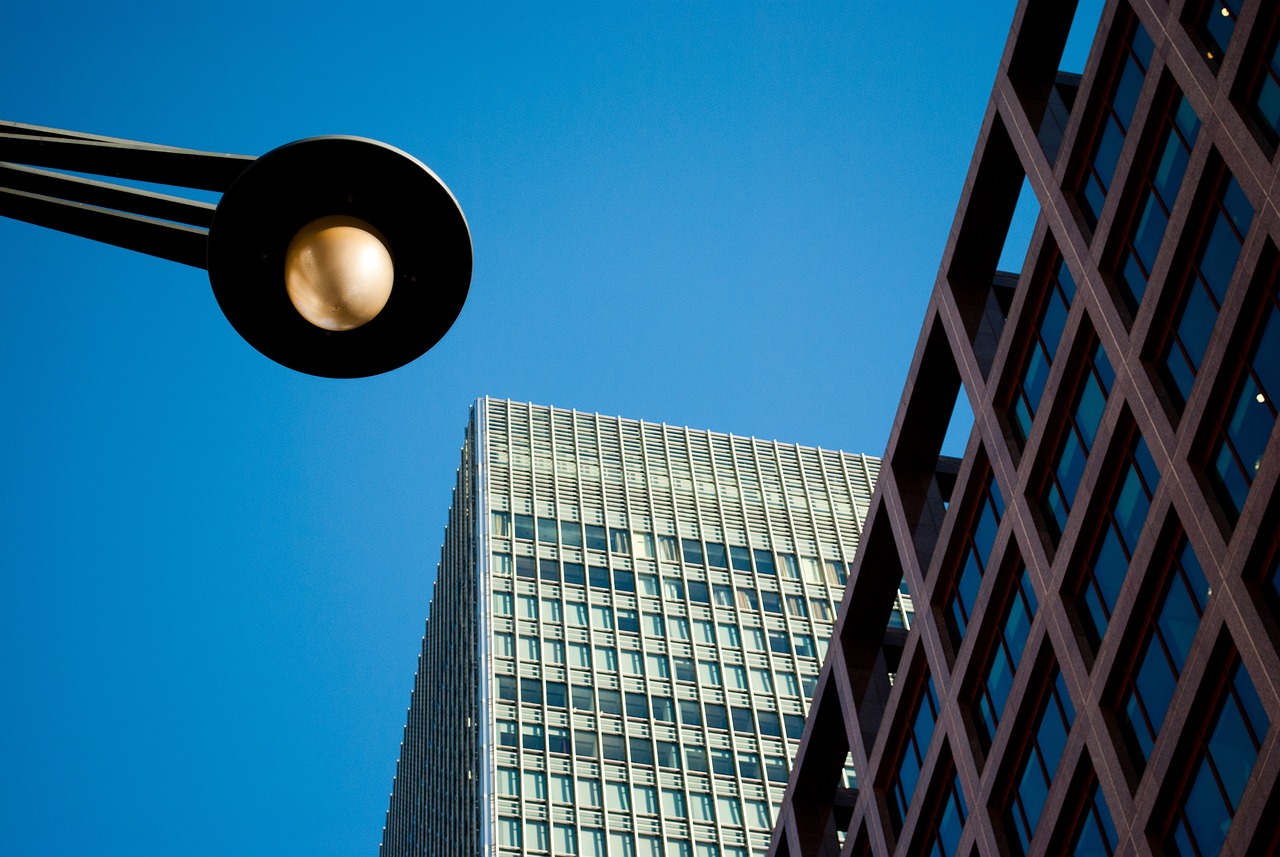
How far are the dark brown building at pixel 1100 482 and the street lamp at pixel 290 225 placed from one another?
834 inches

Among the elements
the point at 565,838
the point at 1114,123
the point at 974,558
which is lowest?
the point at 974,558

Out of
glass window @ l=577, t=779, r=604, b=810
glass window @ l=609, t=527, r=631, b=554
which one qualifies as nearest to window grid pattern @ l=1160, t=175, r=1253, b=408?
glass window @ l=577, t=779, r=604, b=810

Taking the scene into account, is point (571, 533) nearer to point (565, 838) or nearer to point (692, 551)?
point (692, 551)

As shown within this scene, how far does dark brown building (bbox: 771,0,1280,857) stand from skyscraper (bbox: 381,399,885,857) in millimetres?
44582

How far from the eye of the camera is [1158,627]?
2873 cm

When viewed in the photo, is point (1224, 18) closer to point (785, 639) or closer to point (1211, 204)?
point (1211, 204)

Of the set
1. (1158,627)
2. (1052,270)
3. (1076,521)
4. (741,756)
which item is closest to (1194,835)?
(1158,627)

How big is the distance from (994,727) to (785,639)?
66.3 m

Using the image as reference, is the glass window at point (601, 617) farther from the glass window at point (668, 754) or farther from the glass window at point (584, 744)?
the glass window at point (668, 754)

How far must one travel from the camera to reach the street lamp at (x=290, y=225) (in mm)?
6734

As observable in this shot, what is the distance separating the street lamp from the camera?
6.73m

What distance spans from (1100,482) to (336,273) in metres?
27.1

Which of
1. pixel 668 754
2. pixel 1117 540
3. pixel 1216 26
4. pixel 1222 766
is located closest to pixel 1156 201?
pixel 1216 26

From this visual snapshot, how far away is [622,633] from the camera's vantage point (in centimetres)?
9744
